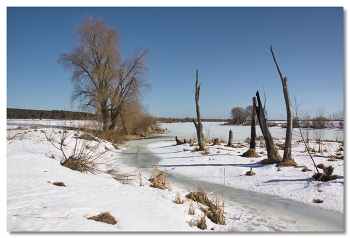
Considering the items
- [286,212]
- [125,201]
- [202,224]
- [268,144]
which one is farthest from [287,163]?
[125,201]

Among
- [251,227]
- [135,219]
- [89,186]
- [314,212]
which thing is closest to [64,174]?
[89,186]

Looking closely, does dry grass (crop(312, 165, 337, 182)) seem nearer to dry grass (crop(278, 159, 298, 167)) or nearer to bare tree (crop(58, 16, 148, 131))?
dry grass (crop(278, 159, 298, 167))

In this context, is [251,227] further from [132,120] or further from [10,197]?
[132,120]

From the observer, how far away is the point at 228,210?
13.8 ft

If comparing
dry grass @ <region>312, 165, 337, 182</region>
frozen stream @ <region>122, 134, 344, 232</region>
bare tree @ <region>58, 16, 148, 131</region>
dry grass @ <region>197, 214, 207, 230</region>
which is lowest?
frozen stream @ <region>122, 134, 344, 232</region>

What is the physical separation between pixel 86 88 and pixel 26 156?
14.9m

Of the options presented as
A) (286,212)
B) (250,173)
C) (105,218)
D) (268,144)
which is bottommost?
(286,212)

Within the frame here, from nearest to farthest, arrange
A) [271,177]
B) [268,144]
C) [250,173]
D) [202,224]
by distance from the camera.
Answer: [202,224]
[271,177]
[250,173]
[268,144]

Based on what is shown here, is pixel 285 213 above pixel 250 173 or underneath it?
underneath

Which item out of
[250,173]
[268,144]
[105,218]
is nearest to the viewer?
[105,218]

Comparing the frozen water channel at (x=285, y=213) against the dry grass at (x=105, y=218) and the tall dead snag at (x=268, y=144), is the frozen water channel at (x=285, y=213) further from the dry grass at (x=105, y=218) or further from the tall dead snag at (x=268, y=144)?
the tall dead snag at (x=268, y=144)

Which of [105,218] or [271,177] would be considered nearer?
[105,218]

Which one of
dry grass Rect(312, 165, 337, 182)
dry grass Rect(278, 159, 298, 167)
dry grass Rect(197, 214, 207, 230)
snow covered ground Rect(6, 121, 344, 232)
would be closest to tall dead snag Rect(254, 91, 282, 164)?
dry grass Rect(278, 159, 298, 167)

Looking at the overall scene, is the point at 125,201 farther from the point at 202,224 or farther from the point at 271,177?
the point at 271,177
